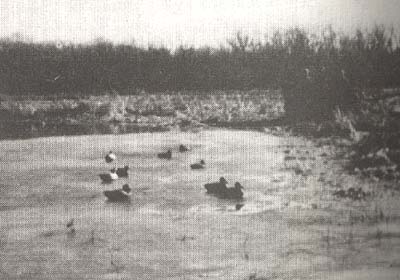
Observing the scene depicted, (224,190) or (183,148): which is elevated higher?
(183,148)

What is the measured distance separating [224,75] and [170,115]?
77 centimetres

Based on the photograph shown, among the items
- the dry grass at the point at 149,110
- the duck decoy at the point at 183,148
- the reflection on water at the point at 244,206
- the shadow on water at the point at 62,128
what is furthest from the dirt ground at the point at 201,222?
the dry grass at the point at 149,110

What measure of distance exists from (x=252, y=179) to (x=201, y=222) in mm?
784

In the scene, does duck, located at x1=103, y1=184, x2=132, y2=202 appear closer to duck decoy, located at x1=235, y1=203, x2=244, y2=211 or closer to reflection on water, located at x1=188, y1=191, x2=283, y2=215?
reflection on water, located at x1=188, y1=191, x2=283, y2=215

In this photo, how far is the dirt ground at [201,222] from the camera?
2131 mm

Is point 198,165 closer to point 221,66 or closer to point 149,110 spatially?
point 221,66

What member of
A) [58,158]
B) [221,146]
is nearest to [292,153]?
[221,146]

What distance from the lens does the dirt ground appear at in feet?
6.99

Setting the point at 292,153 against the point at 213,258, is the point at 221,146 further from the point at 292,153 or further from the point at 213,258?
the point at 213,258

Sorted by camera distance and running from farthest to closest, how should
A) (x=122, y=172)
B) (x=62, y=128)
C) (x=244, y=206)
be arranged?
(x=62, y=128) → (x=122, y=172) → (x=244, y=206)

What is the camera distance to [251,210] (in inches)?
109

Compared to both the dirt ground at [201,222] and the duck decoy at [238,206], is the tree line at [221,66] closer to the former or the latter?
the dirt ground at [201,222]

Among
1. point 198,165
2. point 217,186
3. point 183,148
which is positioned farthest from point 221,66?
point 217,186

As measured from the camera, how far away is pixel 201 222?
2635mm
